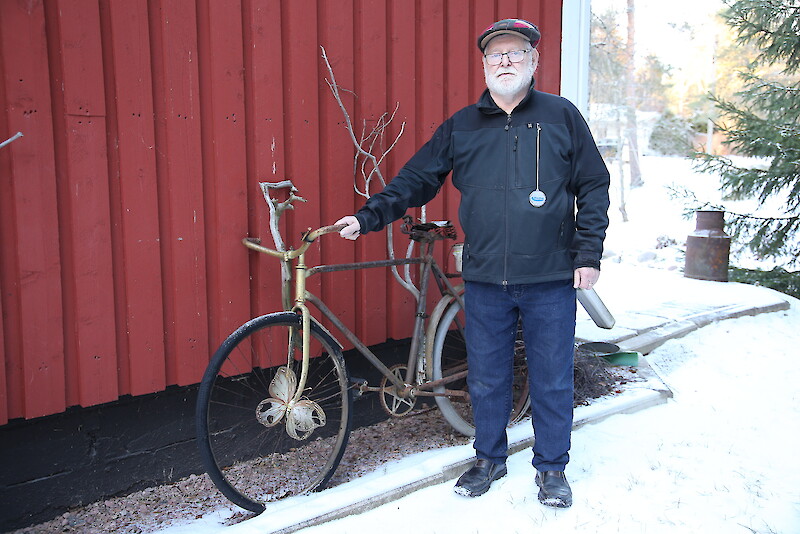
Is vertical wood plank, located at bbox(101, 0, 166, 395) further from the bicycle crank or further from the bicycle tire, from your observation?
the bicycle tire

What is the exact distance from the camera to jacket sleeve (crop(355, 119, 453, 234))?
299 cm

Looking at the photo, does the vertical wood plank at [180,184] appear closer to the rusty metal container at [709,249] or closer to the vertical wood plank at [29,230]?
the vertical wood plank at [29,230]

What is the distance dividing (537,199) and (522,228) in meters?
0.14

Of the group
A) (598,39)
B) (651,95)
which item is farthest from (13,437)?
(651,95)

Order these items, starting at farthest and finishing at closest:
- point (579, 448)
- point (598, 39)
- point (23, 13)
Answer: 1. point (598, 39)
2. point (579, 448)
3. point (23, 13)

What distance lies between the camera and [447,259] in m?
4.23

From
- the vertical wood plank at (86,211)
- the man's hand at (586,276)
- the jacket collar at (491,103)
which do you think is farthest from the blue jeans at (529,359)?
the vertical wood plank at (86,211)

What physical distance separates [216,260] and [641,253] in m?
13.1

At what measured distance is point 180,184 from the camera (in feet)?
9.79

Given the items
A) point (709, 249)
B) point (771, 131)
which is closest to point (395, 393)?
point (709, 249)

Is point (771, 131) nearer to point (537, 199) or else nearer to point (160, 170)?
point (537, 199)

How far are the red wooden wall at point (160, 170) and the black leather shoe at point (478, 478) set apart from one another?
1.12 metres

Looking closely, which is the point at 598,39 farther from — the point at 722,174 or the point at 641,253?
the point at 722,174

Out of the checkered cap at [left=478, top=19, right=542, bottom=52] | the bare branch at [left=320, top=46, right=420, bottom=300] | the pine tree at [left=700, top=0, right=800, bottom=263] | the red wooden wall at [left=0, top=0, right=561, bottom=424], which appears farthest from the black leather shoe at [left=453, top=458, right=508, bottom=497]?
the pine tree at [left=700, top=0, right=800, bottom=263]
